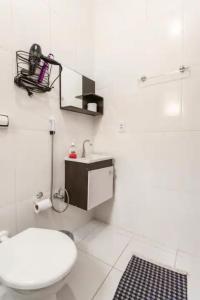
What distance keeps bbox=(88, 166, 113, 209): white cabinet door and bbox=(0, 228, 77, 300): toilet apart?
530 mm

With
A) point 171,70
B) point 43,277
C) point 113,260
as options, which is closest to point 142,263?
point 113,260

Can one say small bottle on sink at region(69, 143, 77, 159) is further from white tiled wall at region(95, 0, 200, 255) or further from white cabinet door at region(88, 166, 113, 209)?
white tiled wall at region(95, 0, 200, 255)

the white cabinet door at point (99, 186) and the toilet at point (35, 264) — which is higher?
the white cabinet door at point (99, 186)

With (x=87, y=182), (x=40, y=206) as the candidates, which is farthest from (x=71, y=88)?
(x=40, y=206)

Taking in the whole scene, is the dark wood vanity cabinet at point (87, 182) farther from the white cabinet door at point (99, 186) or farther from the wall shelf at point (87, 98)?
the wall shelf at point (87, 98)

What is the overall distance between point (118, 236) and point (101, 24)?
2.30 metres

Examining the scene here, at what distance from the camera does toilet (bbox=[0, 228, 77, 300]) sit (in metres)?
0.68

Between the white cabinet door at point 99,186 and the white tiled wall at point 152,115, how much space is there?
14 centimetres

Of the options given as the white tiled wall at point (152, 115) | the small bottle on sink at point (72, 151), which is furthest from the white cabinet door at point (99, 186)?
the small bottle on sink at point (72, 151)

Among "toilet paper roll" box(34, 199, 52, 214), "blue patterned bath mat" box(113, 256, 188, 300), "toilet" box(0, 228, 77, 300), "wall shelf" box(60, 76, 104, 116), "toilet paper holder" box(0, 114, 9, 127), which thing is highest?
"wall shelf" box(60, 76, 104, 116)

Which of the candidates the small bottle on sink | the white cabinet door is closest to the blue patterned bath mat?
the white cabinet door

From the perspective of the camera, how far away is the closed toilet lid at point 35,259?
685 millimetres

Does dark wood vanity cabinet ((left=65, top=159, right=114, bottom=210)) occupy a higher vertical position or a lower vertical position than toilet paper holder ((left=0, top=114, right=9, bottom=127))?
lower

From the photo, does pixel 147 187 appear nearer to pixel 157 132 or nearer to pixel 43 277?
pixel 157 132
